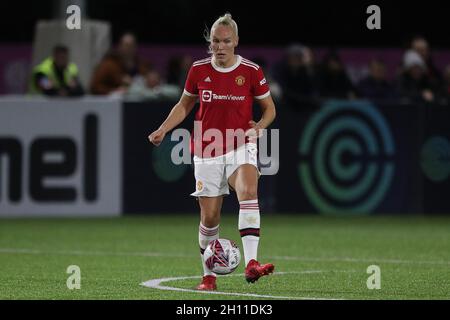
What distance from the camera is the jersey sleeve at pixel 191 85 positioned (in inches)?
437

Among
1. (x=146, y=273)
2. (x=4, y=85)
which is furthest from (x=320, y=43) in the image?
(x=146, y=273)

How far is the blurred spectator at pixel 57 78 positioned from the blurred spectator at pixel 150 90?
0.85m

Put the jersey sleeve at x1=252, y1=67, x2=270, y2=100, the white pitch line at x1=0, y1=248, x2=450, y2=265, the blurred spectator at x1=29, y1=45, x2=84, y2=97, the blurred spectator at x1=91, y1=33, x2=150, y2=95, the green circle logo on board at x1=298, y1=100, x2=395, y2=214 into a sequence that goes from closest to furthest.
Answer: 1. the jersey sleeve at x1=252, y1=67, x2=270, y2=100
2. the white pitch line at x1=0, y1=248, x2=450, y2=265
3. the blurred spectator at x1=29, y1=45, x2=84, y2=97
4. the green circle logo on board at x1=298, y1=100, x2=395, y2=214
5. the blurred spectator at x1=91, y1=33, x2=150, y2=95

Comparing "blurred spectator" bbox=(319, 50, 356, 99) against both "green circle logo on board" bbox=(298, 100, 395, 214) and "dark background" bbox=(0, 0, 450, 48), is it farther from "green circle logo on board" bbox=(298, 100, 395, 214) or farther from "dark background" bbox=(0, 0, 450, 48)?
"dark background" bbox=(0, 0, 450, 48)

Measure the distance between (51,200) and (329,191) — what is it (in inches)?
161

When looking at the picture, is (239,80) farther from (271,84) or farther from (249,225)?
(271,84)

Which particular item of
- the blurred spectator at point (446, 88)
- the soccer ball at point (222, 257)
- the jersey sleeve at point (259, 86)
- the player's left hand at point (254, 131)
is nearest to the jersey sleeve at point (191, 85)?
the jersey sleeve at point (259, 86)

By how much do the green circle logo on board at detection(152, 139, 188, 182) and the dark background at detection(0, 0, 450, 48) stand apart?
1368cm

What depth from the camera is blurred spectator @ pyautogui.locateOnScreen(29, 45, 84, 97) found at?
2020 cm

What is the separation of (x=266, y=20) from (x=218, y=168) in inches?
955

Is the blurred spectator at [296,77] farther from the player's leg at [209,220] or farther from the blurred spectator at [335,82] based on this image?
the player's leg at [209,220]

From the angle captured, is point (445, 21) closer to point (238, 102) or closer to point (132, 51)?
point (132, 51)

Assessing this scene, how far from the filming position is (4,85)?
1239 inches

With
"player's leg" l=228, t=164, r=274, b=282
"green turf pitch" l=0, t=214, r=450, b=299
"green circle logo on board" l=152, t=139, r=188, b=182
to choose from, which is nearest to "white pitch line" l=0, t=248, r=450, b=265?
"green turf pitch" l=0, t=214, r=450, b=299
